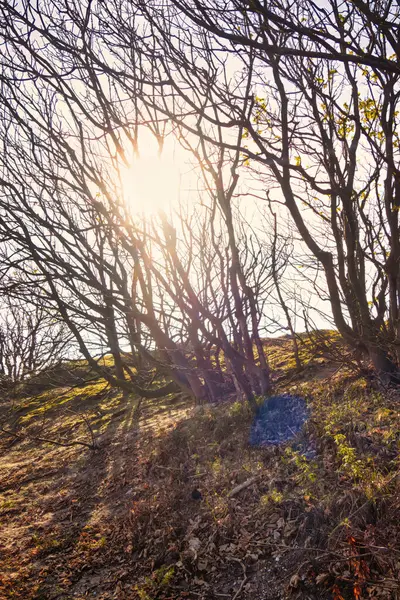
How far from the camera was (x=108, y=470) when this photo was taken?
5.81 metres

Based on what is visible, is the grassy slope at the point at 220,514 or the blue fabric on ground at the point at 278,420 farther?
the blue fabric on ground at the point at 278,420

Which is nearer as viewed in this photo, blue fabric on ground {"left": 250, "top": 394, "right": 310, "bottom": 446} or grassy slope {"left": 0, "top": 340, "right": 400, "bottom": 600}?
grassy slope {"left": 0, "top": 340, "right": 400, "bottom": 600}

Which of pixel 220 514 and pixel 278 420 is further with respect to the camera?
pixel 278 420

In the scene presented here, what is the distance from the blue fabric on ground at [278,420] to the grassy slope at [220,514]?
0.54 feet

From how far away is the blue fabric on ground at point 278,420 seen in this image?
16.0ft

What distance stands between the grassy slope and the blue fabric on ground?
17 centimetres

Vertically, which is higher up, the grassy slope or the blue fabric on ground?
the blue fabric on ground

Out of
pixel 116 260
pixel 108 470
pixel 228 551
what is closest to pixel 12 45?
pixel 116 260

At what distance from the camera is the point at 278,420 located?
5367 mm

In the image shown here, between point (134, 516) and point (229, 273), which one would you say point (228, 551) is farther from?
point (229, 273)

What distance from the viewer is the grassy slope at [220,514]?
9.45ft

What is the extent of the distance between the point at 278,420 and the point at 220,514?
5.99 ft

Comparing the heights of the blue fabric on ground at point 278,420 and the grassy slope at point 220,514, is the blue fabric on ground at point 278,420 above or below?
above

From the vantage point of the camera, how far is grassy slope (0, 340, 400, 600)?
2881 millimetres
